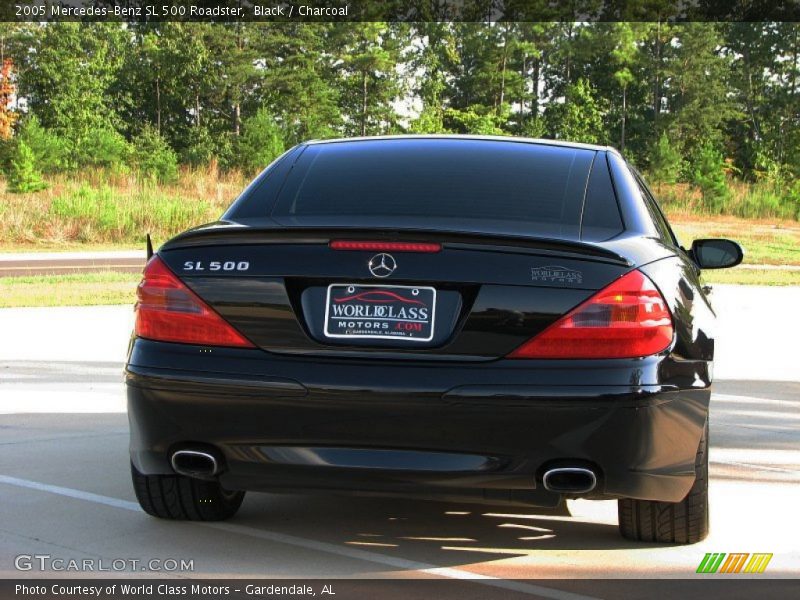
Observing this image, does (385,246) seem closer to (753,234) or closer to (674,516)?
(674,516)

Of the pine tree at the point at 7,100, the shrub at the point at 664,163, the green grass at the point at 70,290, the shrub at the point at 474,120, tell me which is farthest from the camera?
the shrub at the point at 474,120

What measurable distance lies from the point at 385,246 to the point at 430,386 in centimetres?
51

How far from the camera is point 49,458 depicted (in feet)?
22.5

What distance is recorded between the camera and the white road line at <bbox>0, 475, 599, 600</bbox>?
441 centimetres

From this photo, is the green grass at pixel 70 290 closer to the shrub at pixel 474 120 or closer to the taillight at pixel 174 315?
the taillight at pixel 174 315

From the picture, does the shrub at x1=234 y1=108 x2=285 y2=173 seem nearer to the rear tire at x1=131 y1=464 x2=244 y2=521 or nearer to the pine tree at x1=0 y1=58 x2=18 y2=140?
the pine tree at x1=0 y1=58 x2=18 y2=140

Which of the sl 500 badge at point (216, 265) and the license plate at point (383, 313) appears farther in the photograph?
the sl 500 badge at point (216, 265)

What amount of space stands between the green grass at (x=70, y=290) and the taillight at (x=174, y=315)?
43.5 ft

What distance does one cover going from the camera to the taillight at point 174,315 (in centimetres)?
460

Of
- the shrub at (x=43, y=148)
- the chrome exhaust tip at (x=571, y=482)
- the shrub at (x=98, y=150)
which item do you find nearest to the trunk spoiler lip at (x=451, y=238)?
the chrome exhaust tip at (x=571, y=482)

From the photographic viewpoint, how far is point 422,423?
14.3 feet

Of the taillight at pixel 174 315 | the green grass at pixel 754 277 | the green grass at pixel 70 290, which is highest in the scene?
the taillight at pixel 174 315
